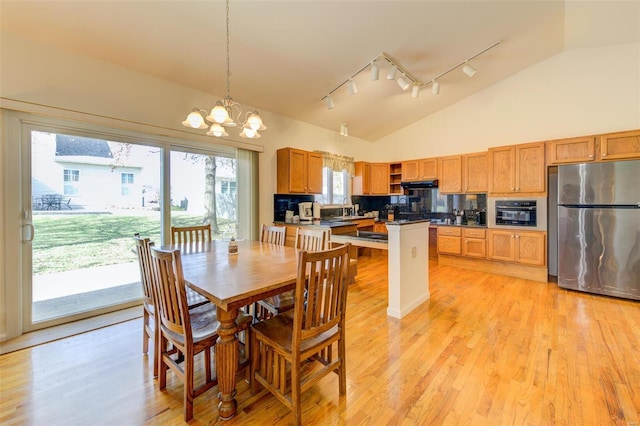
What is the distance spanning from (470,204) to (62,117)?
6.05m

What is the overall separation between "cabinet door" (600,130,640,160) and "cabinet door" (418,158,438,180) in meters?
2.28

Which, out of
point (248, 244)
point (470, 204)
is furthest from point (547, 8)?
point (248, 244)

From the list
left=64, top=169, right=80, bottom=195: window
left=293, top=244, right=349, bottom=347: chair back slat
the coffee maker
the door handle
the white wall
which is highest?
the white wall

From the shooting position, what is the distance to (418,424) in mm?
1445

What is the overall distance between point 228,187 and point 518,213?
15.0ft

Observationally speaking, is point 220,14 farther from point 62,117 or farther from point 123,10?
point 62,117

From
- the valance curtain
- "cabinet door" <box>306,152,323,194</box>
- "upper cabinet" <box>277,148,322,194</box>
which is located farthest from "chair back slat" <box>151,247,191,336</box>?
the valance curtain

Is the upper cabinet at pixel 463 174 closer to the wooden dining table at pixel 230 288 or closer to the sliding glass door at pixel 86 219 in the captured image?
the wooden dining table at pixel 230 288

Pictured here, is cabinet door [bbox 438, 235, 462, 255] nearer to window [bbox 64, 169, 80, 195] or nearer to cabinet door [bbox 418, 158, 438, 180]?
cabinet door [bbox 418, 158, 438, 180]

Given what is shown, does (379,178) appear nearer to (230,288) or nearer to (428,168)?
(428,168)

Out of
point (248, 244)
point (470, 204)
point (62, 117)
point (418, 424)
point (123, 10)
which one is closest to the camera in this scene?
point (418, 424)

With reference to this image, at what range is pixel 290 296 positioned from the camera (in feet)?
7.13

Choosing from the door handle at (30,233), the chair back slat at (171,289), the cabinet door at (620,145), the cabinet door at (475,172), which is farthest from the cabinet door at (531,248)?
the door handle at (30,233)

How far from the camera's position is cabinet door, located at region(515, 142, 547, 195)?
3.91 meters
